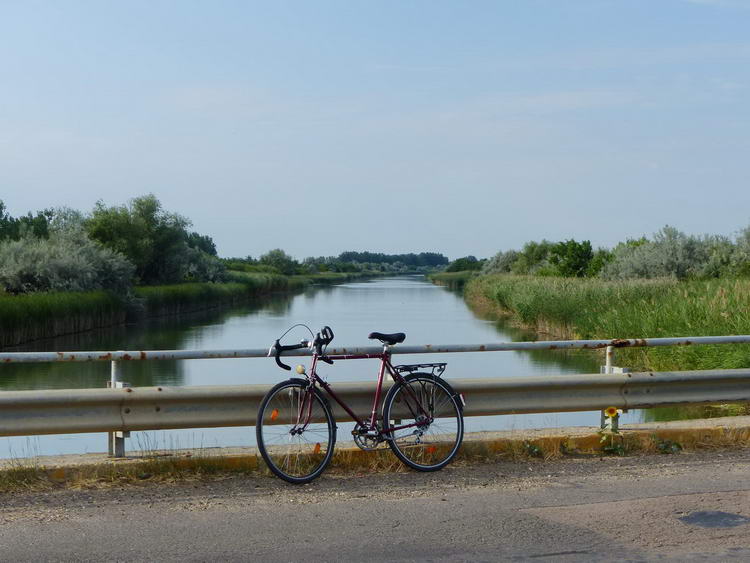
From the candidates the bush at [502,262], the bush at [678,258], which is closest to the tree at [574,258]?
the bush at [678,258]

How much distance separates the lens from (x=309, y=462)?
302 inches

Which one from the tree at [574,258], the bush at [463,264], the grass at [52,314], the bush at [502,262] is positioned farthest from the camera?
the bush at [463,264]

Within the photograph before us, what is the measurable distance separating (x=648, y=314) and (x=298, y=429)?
57.8ft

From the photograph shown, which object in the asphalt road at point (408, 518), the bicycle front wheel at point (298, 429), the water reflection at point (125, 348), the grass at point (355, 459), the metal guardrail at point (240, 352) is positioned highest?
the metal guardrail at point (240, 352)

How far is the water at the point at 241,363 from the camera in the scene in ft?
39.9

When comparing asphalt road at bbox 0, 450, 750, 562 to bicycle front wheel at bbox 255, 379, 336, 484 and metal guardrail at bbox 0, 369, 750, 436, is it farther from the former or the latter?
metal guardrail at bbox 0, 369, 750, 436

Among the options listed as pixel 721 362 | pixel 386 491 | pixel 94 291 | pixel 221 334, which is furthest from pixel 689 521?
pixel 94 291

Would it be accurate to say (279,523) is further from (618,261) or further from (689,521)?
(618,261)

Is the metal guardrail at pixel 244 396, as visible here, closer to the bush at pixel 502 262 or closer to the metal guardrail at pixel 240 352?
the metal guardrail at pixel 240 352

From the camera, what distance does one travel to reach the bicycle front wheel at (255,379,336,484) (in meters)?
7.56

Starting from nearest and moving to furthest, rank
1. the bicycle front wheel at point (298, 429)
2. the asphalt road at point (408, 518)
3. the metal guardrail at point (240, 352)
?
the asphalt road at point (408, 518) < the metal guardrail at point (240, 352) < the bicycle front wheel at point (298, 429)

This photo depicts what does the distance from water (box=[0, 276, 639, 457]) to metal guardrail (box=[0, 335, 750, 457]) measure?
0.74m

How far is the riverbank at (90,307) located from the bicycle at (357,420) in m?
25.3

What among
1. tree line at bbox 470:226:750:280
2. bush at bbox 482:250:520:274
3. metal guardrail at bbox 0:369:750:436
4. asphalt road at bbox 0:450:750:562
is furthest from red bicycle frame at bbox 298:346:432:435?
bush at bbox 482:250:520:274
